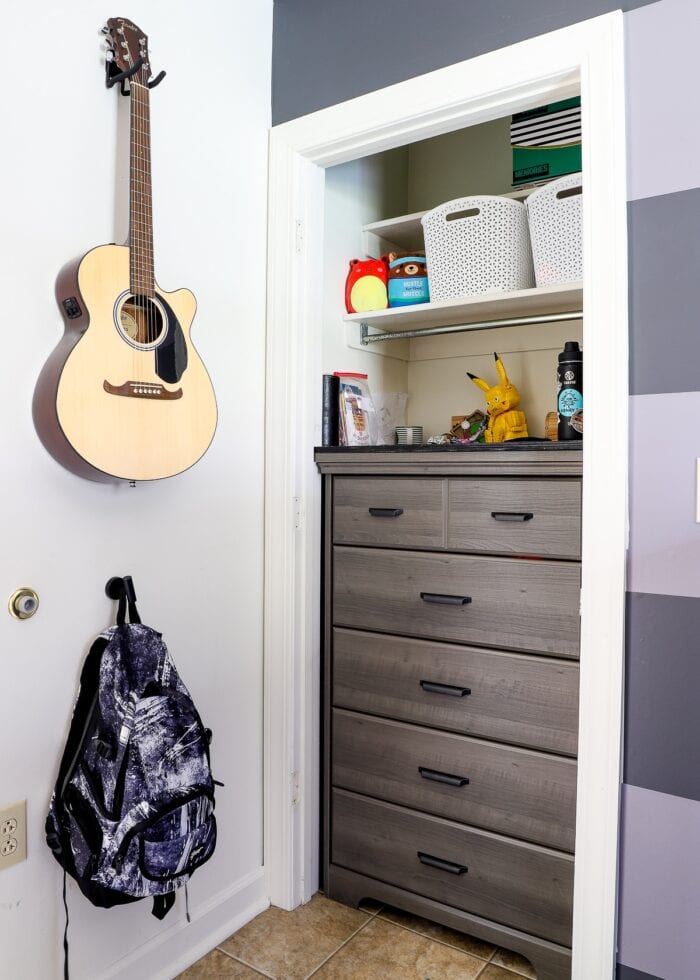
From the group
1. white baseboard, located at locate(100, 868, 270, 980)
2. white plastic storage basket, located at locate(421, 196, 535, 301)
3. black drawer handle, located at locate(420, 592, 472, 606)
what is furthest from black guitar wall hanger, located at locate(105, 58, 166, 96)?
white baseboard, located at locate(100, 868, 270, 980)

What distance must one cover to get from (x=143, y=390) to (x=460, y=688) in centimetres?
104

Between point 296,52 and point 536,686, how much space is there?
5.74 feet

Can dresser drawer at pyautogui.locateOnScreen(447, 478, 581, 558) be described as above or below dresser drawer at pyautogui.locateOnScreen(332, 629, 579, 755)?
above

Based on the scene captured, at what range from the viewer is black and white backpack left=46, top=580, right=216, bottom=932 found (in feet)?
4.65

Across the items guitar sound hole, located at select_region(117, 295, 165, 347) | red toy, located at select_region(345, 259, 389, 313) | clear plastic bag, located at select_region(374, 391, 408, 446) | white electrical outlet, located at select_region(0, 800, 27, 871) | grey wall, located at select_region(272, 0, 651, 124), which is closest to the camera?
white electrical outlet, located at select_region(0, 800, 27, 871)

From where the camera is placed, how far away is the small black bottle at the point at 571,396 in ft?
5.67

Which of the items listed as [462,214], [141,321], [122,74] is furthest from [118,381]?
[462,214]

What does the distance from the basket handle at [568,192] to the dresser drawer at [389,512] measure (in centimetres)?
78

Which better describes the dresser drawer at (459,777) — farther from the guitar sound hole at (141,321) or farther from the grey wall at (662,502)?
the guitar sound hole at (141,321)

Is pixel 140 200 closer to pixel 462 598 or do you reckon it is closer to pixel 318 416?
pixel 318 416

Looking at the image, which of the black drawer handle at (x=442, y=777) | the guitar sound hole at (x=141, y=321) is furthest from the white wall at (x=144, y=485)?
the black drawer handle at (x=442, y=777)

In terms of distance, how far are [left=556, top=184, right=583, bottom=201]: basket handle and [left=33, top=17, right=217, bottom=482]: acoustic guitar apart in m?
0.96

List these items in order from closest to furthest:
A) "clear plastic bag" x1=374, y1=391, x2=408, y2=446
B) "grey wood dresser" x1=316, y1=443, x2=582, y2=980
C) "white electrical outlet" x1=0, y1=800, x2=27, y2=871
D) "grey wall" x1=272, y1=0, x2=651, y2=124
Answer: "white electrical outlet" x1=0, y1=800, x2=27, y2=871 → "grey wall" x1=272, y1=0, x2=651, y2=124 → "grey wood dresser" x1=316, y1=443, x2=582, y2=980 → "clear plastic bag" x1=374, y1=391, x2=408, y2=446

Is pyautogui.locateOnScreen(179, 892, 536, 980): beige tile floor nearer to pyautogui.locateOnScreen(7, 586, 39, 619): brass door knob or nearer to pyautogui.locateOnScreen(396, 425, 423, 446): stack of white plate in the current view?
pyautogui.locateOnScreen(7, 586, 39, 619): brass door knob
